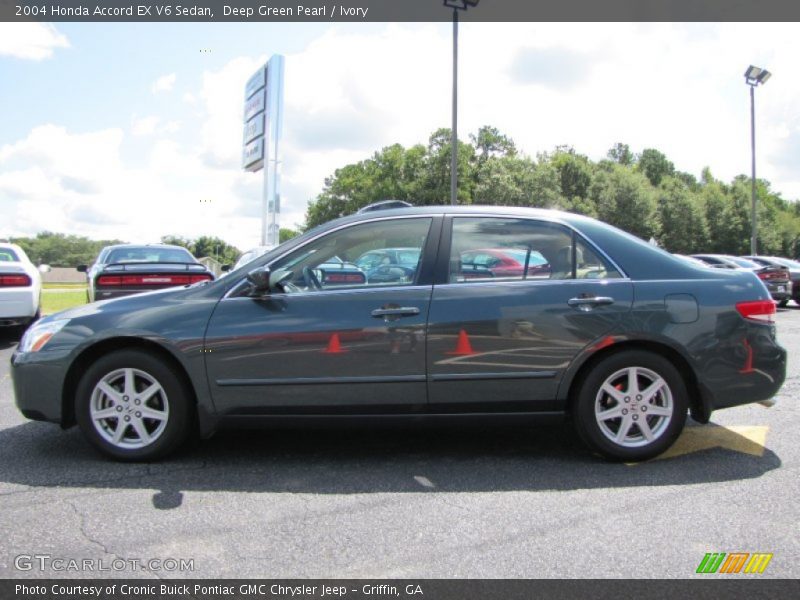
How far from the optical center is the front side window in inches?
155

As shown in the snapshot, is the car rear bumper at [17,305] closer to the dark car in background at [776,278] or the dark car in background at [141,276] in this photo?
the dark car in background at [141,276]

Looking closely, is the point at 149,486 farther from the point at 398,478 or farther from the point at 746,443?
the point at 746,443

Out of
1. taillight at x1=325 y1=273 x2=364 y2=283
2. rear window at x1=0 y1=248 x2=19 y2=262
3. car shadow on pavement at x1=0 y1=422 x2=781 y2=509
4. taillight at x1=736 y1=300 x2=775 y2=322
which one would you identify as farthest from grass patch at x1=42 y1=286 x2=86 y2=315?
taillight at x1=736 y1=300 x2=775 y2=322

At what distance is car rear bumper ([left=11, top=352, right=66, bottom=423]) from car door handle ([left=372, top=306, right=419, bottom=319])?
1873 mm

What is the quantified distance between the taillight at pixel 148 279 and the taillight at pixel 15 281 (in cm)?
98

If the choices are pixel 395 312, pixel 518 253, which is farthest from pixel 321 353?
pixel 518 253

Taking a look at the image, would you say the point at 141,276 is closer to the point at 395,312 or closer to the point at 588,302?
the point at 395,312

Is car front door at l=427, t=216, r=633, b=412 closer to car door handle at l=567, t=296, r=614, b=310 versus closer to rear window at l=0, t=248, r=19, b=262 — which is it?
car door handle at l=567, t=296, r=614, b=310

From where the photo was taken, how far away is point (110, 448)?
12.7 ft

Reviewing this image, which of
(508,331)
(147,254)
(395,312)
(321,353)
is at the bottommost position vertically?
(321,353)

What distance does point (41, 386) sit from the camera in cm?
390

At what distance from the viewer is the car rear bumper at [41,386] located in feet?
12.7

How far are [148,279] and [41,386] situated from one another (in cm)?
549

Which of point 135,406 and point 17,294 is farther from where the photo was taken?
point 17,294
